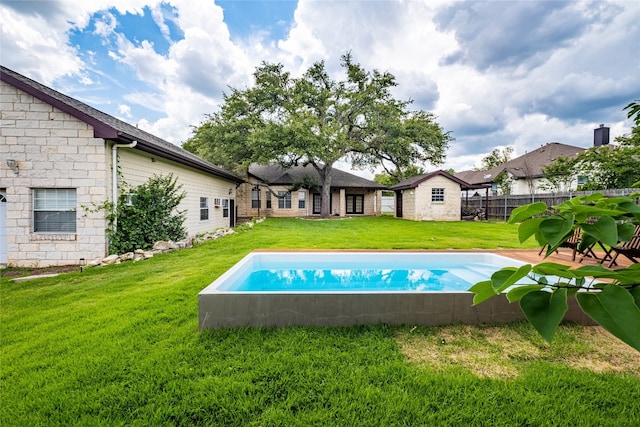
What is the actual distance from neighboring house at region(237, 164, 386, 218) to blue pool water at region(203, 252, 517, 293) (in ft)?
54.1

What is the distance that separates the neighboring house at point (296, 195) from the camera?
80.8ft

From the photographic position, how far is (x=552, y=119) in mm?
18609

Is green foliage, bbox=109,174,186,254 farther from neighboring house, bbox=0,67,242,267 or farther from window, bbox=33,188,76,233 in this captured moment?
window, bbox=33,188,76,233

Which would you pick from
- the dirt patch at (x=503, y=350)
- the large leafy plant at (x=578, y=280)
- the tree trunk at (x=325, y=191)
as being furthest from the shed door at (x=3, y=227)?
the tree trunk at (x=325, y=191)

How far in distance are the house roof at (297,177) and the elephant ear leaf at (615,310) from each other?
78.2 feet

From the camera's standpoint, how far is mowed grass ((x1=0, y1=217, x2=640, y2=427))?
87.8 inches

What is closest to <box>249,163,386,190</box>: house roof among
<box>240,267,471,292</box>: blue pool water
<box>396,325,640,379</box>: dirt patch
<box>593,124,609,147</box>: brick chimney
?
<box>240,267,471,292</box>: blue pool water

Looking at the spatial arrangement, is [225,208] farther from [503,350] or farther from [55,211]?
[503,350]

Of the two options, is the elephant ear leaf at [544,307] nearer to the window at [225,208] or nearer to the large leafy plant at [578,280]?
the large leafy plant at [578,280]

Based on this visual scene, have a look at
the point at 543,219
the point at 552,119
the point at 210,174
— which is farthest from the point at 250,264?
the point at 552,119

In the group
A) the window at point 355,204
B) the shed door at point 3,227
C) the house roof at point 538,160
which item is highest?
the house roof at point 538,160

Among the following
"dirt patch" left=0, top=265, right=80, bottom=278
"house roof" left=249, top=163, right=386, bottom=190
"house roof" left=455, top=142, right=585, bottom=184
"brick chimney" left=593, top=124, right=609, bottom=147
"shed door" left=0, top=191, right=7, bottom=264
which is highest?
"brick chimney" left=593, top=124, right=609, bottom=147

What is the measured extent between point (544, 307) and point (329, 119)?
22.6m

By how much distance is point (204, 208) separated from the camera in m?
13.2
